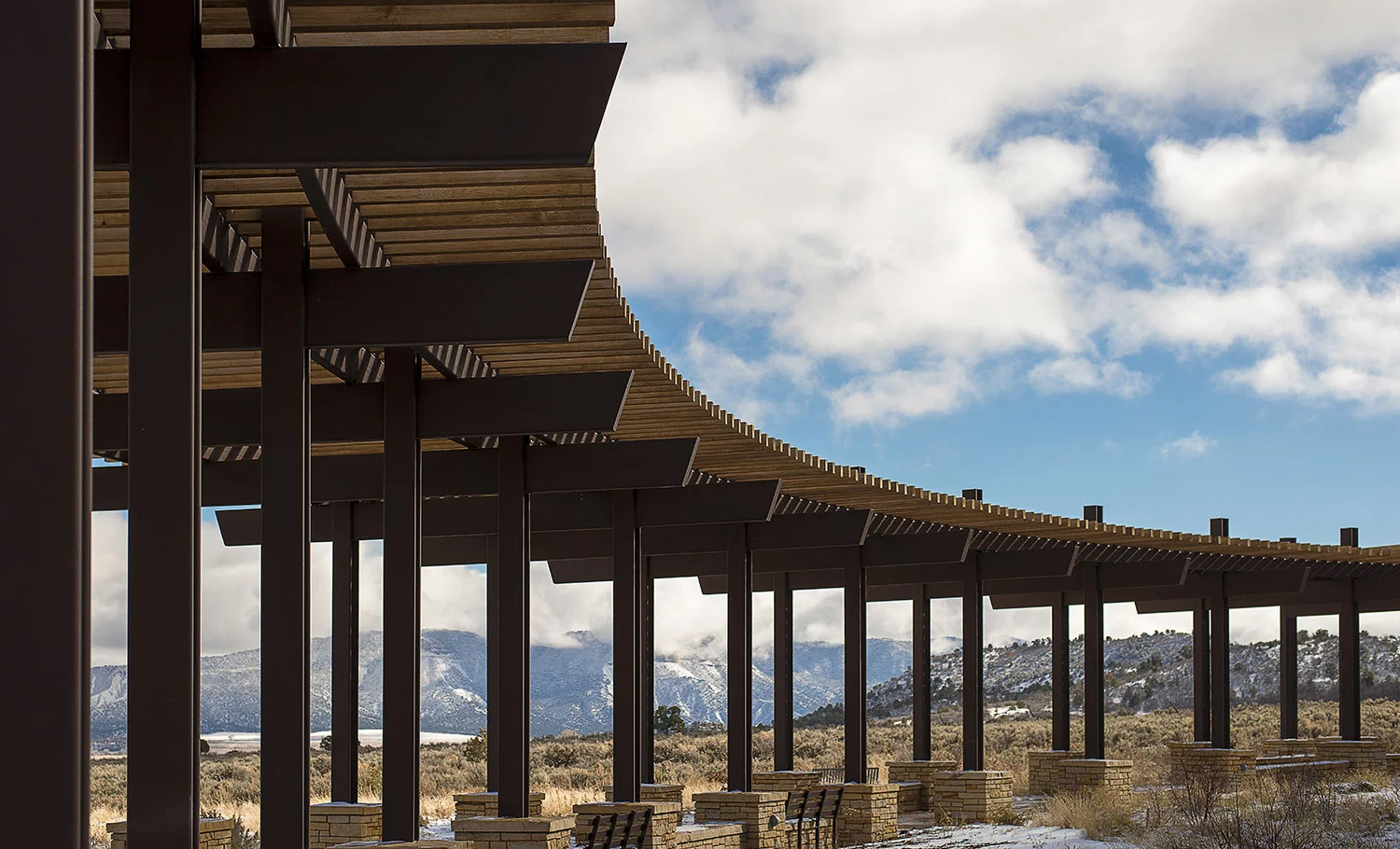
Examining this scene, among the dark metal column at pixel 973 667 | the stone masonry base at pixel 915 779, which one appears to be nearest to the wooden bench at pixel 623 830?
the dark metal column at pixel 973 667

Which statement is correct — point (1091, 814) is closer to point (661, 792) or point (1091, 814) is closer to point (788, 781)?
point (788, 781)

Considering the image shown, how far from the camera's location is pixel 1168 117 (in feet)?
312

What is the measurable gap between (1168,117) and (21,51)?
98.1 meters

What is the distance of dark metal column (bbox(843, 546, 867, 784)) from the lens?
24188mm

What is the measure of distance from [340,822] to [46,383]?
1402 cm

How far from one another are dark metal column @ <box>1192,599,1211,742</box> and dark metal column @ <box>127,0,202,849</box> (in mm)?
29394

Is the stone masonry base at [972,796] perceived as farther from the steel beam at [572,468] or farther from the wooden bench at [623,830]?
the steel beam at [572,468]

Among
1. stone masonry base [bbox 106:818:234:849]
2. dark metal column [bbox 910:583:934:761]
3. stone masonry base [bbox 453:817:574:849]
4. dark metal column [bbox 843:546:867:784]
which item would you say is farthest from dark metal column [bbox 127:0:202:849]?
dark metal column [bbox 910:583:934:761]

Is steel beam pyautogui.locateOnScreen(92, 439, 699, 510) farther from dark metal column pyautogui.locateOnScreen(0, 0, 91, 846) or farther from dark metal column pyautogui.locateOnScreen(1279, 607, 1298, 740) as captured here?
dark metal column pyautogui.locateOnScreen(1279, 607, 1298, 740)

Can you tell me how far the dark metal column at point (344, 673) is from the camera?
688 inches

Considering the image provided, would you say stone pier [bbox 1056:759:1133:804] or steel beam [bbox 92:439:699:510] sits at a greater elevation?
steel beam [bbox 92:439:699:510]

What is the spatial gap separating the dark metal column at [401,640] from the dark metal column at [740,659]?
27.8 ft

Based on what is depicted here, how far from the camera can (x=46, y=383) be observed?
292 cm

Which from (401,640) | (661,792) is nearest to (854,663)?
(661,792)
